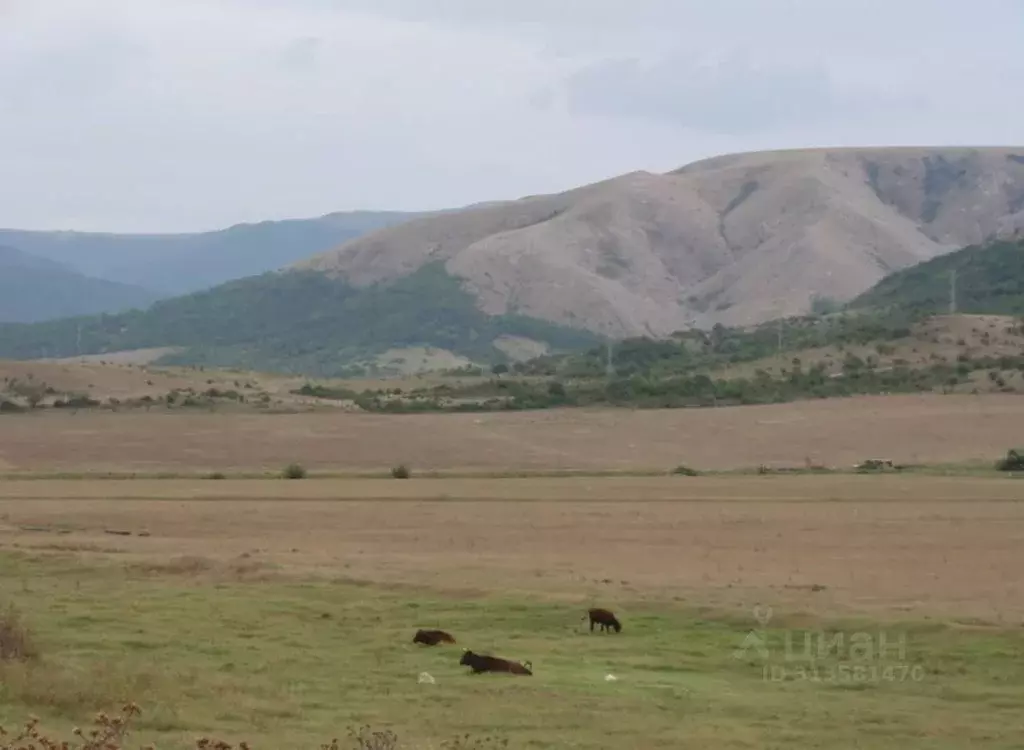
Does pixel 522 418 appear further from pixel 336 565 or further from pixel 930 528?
pixel 336 565

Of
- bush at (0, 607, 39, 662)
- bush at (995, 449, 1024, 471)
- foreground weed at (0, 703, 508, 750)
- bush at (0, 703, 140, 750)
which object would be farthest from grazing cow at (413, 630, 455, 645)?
bush at (995, 449, 1024, 471)

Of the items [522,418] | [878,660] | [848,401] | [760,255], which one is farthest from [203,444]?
[760,255]

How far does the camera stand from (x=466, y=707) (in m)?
16.6

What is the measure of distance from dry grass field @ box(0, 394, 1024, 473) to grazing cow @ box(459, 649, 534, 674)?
135 feet

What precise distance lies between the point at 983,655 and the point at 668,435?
156 ft

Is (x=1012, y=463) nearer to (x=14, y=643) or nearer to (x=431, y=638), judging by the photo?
(x=431, y=638)

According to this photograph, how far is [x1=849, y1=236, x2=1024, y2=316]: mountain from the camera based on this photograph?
395 ft

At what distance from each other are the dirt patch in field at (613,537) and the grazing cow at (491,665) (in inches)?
248

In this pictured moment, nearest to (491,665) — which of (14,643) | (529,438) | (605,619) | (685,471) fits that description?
(605,619)

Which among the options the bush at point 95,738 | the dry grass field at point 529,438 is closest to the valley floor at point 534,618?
the bush at point 95,738

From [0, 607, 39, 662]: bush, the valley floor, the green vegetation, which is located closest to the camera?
the valley floor

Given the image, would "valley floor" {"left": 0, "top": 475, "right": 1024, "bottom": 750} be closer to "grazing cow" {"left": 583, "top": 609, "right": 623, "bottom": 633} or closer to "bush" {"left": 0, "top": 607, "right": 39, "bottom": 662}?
"grazing cow" {"left": 583, "top": 609, "right": 623, "bottom": 633}

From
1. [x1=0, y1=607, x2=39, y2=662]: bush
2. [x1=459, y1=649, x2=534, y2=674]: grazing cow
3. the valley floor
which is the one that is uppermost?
[x1=0, y1=607, x2=39, y2=662]: bush

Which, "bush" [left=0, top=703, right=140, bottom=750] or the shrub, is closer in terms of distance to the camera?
"bush" [left=0, top=703, right=140, bottom=750]
